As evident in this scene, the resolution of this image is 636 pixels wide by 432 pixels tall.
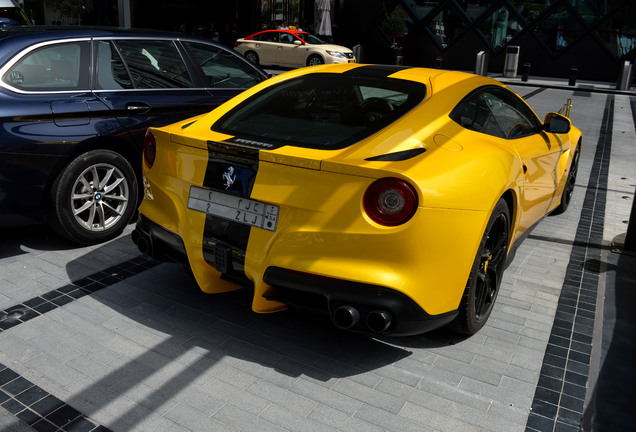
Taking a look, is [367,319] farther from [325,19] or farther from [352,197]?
[325,19]

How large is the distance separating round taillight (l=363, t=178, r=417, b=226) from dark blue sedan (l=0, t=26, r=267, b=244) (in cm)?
276

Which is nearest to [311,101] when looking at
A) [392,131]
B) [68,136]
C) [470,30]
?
[392,131]

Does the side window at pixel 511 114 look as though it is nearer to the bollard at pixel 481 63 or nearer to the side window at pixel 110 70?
the side window at pixel 110 70

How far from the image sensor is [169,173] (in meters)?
3.65

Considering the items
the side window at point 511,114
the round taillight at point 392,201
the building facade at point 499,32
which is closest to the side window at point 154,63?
the side window at point 511,114

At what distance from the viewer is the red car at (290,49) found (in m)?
22.5

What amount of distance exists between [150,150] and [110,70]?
166 centimetres

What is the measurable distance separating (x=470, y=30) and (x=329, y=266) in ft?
82.1

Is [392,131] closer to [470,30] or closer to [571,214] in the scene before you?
[571,214]

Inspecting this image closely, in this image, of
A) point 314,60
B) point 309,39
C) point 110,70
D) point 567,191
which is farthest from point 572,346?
point 309,39

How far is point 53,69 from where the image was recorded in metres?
4.84

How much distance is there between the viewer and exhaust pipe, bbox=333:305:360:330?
3.01 metres

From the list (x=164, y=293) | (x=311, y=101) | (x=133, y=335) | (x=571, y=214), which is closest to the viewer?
(x=133, y=335)

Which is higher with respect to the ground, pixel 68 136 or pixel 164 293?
pixel 68 136
